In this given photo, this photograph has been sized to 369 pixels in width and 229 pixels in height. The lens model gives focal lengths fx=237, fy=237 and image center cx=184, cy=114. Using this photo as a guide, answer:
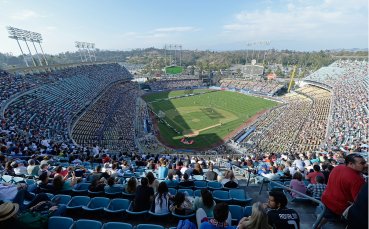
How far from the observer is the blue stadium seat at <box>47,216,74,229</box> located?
532 cm

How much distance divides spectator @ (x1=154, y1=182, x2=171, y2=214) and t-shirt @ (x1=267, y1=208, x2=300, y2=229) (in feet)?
9.48

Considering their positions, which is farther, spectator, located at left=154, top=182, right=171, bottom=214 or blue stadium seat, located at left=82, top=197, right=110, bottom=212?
blue stadium seat, located at left=82, top=197, right=110, bottom=212

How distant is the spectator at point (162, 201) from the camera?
627cm

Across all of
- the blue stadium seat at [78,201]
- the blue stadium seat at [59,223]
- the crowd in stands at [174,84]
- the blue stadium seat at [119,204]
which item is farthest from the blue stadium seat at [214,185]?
the crowd in stands at [174,84]

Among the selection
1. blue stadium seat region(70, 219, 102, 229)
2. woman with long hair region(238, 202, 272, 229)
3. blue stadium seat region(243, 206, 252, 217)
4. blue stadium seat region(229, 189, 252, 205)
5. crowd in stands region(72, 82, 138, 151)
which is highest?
woman with long hair region(238, 202, 272, 229)

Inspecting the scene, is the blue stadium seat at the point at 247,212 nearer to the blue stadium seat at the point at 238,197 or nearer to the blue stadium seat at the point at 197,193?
the blue stadium seat at the point at 238,197

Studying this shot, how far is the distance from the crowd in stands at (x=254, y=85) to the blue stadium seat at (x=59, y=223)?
73.9 metres

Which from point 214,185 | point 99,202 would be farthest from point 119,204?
point 214,185

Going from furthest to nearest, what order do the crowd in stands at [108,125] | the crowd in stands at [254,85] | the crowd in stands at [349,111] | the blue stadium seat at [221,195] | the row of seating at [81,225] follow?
the crowd in stands at [254,85]
the crowd in stands at [108,125]
the crowd in stands at [349,111]
the blue stadium seat at [221,195]
the row of seating at [81,225]

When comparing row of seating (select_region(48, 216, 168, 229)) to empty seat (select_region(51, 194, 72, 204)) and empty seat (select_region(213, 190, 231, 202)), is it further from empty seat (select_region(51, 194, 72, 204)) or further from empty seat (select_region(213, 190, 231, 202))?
empty seat (select_region(213, 190, 231, 202))

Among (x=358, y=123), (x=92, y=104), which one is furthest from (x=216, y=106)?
(x=358, y=123)

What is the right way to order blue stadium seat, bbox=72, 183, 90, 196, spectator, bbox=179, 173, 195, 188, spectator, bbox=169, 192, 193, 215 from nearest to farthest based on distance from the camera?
spectator, bbox=169, 192, 193, 215 → blue stadium seat, bbox=72, 183, 90, 196 → spectator, bbox=179, 173, 195, 188

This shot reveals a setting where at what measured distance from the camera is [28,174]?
32.1 ft

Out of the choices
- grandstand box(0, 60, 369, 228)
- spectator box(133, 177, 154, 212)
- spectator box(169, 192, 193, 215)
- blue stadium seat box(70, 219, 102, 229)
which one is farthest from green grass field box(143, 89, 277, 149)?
blue stadium seat box(70, 219, 102, 229)
